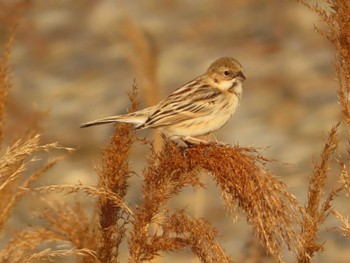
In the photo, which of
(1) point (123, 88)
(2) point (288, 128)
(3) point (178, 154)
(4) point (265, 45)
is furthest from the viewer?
(4) point (265, 45)

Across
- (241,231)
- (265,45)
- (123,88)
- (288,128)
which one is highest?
(265,45)

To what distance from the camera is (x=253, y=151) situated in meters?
3.85

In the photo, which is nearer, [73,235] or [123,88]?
[73,235]

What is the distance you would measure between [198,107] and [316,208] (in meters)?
1.80

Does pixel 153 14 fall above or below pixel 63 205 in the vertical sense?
above

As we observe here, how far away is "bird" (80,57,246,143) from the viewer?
5570 millimetres

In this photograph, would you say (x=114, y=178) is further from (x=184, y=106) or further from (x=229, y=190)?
(x=184, y=106)

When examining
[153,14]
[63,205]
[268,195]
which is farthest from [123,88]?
[268,195]

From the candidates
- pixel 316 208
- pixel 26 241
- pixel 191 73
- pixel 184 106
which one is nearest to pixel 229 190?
pixel 316 208

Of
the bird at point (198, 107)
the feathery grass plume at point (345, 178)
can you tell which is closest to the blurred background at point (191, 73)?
the bird at point (198, 107)

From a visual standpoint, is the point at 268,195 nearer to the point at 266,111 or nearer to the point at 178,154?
the point at 178,154

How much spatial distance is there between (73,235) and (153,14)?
A: 1645 centimetres

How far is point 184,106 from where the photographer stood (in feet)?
18.8

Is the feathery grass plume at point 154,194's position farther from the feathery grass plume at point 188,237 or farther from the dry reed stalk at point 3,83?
the dry reed stalk at point 3,83
